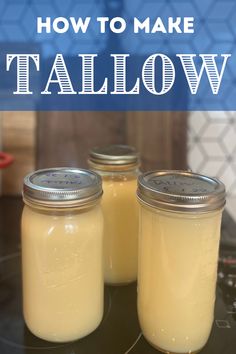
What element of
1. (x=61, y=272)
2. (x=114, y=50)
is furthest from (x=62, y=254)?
(x=114, y=50)

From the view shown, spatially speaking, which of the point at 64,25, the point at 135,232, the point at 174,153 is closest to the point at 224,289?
the point at 135,232

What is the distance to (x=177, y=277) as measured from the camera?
543 millimetres

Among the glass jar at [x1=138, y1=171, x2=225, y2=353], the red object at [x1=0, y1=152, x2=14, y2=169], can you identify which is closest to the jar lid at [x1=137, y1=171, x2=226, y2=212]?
the glass jar at [x1=138, y1=171, x2=225, y2=353]

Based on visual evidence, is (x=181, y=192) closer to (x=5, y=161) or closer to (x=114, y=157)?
(x=114, y=157)

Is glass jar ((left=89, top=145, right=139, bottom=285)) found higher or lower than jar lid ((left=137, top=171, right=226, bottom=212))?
lower

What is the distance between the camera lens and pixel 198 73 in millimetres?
603

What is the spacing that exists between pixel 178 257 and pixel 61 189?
14cm

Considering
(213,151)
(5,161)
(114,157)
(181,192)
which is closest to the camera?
(181,192)

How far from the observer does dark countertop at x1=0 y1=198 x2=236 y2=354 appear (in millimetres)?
570

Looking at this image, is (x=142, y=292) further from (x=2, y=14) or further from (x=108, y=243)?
(x=2, y=14)

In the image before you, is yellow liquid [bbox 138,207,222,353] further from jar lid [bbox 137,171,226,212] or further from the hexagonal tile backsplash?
the hexagonal tile backsplash

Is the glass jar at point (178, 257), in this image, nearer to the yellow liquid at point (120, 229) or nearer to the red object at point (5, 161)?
the yellow liquid at point (120, 229)

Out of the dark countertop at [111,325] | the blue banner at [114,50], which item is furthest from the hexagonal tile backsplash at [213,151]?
the blue banner at [114,50]

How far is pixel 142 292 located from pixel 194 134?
394 millimetres
